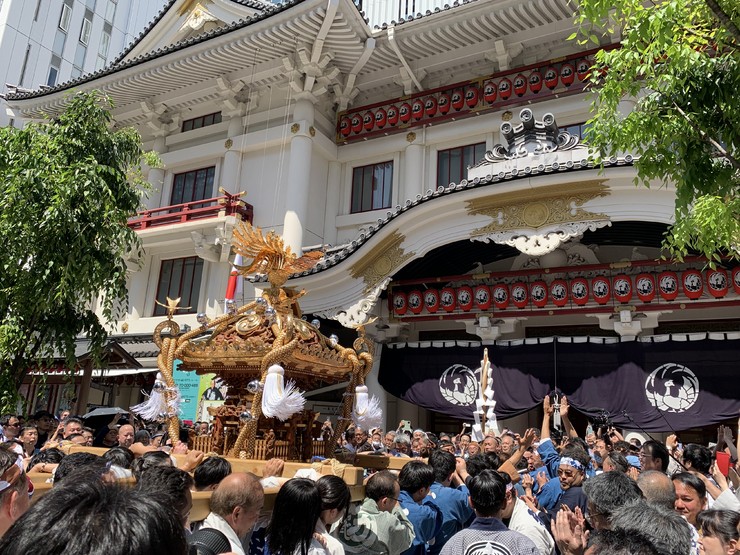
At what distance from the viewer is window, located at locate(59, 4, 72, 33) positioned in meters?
32.7

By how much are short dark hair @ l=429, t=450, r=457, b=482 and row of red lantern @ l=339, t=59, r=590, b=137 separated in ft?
36.2

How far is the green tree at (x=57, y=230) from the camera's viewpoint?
27.2 ft

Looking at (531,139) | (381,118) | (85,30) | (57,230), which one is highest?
(85,30)

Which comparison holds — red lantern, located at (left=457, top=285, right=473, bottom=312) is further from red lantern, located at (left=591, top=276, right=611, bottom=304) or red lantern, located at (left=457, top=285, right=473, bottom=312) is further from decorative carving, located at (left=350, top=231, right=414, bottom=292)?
red lantern, located at (left=591, top=276, right=611, bottom=304)

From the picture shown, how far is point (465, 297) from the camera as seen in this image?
12445mm

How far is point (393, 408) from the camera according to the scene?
46.8 feet

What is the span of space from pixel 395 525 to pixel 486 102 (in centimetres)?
1250

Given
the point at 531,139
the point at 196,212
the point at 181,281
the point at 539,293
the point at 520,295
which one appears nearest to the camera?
the point at 531,139

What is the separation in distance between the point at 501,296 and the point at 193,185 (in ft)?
34.0

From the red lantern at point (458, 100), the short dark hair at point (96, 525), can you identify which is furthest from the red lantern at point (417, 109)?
the short dark hair at point (96, 525)

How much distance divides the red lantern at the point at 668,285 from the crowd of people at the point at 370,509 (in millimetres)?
6007

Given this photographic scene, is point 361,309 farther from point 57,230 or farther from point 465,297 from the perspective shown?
point 57,230

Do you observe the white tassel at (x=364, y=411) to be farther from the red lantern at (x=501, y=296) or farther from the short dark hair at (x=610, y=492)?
the red lantern at (x=501, y=296)

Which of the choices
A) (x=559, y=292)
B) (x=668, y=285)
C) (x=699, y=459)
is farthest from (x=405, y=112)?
(x=699, y=459)
